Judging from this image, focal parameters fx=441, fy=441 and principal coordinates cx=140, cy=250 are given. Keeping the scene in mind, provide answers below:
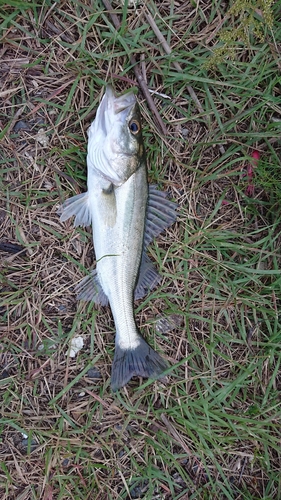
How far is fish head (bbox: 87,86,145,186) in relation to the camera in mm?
2768

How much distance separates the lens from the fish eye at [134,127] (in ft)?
9.15

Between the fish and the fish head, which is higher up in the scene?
the fish head

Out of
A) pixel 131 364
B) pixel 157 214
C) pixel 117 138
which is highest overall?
pixel 117 138


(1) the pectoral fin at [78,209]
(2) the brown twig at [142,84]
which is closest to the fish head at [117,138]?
(1) the pectoral fin at [78,209]

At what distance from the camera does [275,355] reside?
344 centimetres

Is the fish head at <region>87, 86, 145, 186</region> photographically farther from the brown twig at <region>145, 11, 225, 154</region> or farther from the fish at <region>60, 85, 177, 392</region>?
Result: the brown twig at <region>145, 11, 225, 154</region>

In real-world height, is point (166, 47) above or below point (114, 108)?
above

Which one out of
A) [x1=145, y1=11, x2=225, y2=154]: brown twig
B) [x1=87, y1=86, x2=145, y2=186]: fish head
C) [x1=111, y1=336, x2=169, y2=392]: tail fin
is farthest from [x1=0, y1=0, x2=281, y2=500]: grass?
[x1=87, y1=86, x2=145, y2=186]: fish head

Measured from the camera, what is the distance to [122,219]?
2.91 m

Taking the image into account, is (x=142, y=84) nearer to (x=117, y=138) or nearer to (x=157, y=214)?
(x=117, y=138)

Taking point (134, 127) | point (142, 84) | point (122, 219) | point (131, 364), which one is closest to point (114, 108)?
point (134, 127)

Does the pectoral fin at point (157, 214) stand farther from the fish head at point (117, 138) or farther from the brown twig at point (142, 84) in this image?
the brown twig at point (142, 84)

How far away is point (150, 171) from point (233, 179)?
66 centimetres

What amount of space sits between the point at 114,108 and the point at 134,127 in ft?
0.56
